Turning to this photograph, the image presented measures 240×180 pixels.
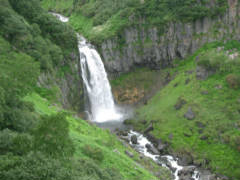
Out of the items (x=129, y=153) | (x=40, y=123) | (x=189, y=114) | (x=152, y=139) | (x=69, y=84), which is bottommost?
(x=152, y=139)

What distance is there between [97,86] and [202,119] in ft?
77.7

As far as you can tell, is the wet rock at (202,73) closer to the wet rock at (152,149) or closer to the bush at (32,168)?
the wet rock at (152,149)

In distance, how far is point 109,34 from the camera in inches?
2475

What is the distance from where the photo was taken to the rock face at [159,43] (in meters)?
62.3

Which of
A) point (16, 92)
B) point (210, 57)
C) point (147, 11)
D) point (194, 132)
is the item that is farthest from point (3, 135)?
point (147, 11)

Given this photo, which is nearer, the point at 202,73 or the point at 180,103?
the point at 180,103

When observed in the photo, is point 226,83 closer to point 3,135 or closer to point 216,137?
point 216,137

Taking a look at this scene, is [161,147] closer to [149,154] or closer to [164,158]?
[164,158]

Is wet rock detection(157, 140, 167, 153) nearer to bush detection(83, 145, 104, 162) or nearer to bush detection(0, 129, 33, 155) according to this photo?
bush detection(83, 145, 104, 162)

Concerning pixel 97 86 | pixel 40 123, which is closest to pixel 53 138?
pixel 40 123

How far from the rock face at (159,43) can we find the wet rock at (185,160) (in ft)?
101

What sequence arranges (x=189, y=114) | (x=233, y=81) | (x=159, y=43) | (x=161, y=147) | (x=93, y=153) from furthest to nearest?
(x=159, y=43), (x=233, y=81), (x=189, y=114), (x=161, y=147), (x=93, y=153)

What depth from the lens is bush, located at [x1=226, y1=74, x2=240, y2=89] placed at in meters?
47.6

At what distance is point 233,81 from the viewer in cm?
4800
